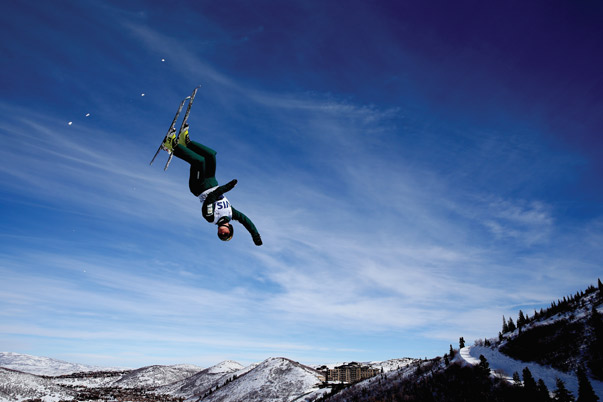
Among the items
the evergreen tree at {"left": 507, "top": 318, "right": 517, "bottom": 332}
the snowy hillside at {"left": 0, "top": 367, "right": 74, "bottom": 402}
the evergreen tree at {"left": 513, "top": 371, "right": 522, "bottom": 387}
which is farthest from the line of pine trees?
the snowy hillside at {"left": 0, "top": 367, "right": 74, "bottom": 402}

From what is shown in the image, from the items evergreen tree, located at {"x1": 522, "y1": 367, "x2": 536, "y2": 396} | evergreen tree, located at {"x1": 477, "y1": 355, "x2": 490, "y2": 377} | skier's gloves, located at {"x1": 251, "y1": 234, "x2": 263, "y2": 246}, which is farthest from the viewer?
evergreen tree, located at {"x1": 477, "y1": 355, "x2": 490, "y2": 377}

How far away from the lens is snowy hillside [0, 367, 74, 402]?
435 ft

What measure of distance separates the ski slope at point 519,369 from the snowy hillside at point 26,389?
159 meters

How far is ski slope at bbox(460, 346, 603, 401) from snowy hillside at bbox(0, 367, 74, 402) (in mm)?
158642

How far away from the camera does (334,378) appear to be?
5344 inches

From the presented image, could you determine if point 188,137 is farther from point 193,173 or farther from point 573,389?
point 573,389

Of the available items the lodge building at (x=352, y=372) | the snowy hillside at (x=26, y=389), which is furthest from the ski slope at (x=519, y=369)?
the snowy hillside at (x=26, y=389)

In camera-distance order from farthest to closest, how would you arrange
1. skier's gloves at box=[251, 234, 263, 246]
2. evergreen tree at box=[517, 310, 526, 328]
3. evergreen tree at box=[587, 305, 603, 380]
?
evergreen tree at box=[517, 310, 526, 328], evergreen tree at box=[587, 305, 603, 380], skier's gloves at box=[251, 234, 263, 246]

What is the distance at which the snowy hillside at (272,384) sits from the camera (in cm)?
13162

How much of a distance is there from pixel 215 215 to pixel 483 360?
202 ft

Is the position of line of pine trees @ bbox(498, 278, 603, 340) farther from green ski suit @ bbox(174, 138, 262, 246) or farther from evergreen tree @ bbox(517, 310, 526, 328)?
green ski suit @ bbox(174, 138, 262, 246)

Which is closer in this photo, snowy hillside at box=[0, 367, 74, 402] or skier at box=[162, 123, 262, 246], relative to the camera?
skier at box=[162, 123, 262, 246]

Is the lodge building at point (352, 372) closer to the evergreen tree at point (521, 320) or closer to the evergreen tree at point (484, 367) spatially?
the evergreen tree at point (521, 320)

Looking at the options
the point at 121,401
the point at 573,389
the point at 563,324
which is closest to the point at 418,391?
the point at 573,389
